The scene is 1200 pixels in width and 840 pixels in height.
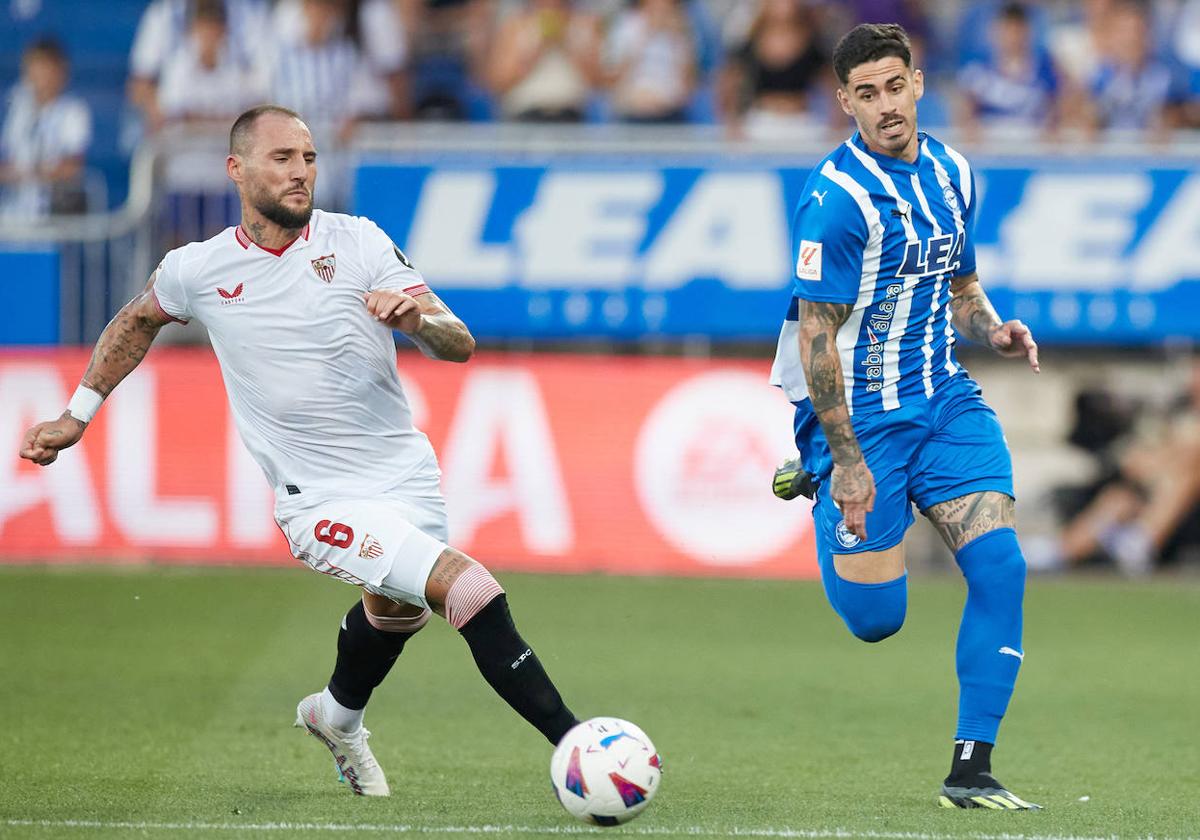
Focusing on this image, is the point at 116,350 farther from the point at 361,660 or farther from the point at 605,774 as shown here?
the point at 605,774

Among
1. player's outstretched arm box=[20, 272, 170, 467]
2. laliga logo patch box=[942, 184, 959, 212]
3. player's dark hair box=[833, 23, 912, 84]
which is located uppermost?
player's dark hair box=[833, 23, 912, 84]

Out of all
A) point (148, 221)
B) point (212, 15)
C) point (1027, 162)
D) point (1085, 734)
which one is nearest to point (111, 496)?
point (148, 221)

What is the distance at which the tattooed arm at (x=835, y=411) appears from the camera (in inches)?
251

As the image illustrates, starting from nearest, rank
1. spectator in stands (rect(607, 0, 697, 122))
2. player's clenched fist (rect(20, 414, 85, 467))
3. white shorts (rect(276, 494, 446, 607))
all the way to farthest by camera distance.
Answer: white shorts (rect(276, 494, 446, 607)), player's clenched fist (rect(20, 414, 85, 467)), spectator in stands (rect(607, 0, 697, 122))

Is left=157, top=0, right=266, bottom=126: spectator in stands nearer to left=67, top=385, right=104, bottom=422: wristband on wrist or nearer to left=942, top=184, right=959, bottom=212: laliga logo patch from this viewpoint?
left=67, top=385, right=104, bottom=422: wristband on wrist

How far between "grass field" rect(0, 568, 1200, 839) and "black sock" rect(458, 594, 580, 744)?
0.35 meters

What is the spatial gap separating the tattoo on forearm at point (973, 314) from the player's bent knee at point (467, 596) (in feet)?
7.08

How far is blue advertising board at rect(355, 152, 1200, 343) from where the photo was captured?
14.0 meters

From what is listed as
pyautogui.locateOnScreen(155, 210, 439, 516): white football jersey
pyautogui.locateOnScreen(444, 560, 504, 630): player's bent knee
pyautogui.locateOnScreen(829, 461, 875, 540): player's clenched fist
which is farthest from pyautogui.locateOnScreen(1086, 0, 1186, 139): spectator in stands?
pyautogui.locateOnScreen(444, 560, 504, 630): player's bent knee

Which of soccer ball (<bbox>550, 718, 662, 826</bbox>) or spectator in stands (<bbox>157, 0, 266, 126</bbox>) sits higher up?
spectator in stands (<bbox>157, 0, 266, 126</bbox>)

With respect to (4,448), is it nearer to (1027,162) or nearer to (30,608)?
(30,608)

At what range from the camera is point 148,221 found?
47.9 ft

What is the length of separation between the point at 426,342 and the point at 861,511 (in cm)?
160

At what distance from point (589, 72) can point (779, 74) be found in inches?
64.8
